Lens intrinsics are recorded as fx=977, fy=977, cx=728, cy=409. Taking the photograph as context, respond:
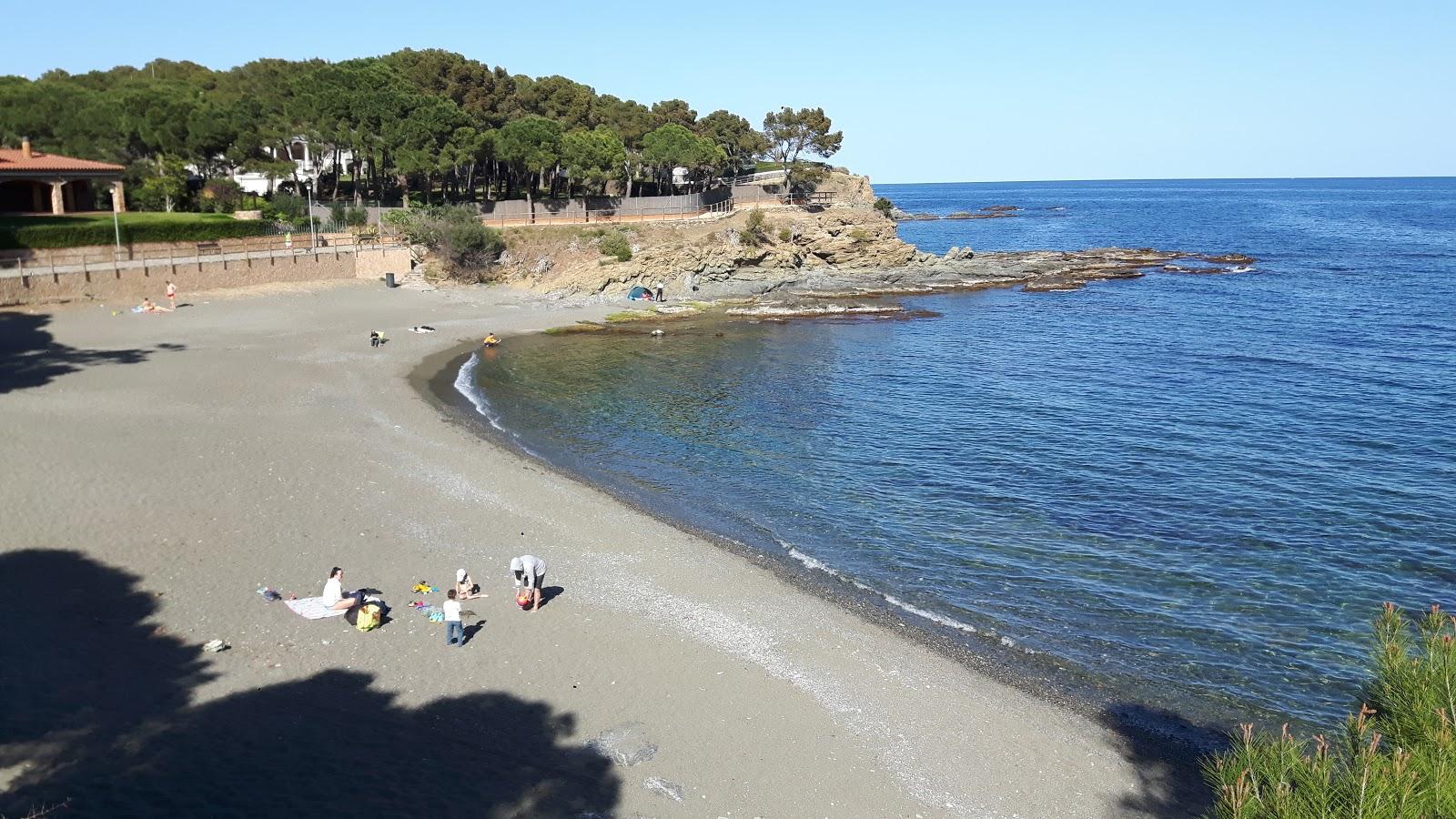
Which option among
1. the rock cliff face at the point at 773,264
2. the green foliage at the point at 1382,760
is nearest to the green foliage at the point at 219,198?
the rock cliff face at the point at 773,264

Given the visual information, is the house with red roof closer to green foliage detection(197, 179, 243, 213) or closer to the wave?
green foliage detection(197, 179, 243, 213)

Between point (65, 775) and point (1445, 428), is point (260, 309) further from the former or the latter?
point (1445, 428)

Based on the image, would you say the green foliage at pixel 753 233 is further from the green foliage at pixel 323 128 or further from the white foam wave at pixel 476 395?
the white foam wave at pixel 476 395

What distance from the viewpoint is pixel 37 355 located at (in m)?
33.5

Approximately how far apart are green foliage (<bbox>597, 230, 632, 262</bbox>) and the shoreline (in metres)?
35.1

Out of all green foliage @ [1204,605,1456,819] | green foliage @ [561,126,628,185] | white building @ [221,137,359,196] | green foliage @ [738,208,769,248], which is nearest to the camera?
green foliage @ [1204,605,1456,819]

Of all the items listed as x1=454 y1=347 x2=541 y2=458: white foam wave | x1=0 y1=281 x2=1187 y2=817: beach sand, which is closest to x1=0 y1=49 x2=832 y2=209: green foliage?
x1=454 y1=347 x2=541 y2=458: white foam wave

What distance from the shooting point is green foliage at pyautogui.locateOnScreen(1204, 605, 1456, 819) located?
19.0 feet

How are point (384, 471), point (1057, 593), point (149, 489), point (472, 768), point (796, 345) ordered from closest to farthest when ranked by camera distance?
point (472, 768) < point (1057, 593) < point (149, 489) < point (384, 471) < point (796, 345)

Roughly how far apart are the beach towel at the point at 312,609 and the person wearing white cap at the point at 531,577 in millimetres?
2820

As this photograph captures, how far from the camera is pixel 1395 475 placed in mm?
25203

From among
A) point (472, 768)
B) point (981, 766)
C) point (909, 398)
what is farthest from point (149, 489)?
point (909, 398)

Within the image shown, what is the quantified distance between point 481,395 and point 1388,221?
14104cm

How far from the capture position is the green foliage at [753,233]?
6344cm
